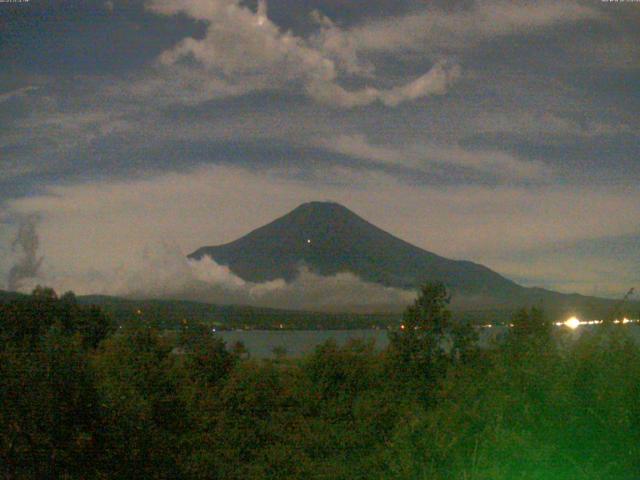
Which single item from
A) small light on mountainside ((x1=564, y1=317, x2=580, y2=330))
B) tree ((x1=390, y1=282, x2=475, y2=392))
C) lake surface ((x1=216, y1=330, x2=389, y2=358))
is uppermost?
small light on mountainside ((x1=564, y1=317, x2=580, y2=330))

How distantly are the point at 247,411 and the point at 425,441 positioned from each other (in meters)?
11.8

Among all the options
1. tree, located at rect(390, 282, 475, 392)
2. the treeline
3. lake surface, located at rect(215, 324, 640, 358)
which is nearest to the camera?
the treeline

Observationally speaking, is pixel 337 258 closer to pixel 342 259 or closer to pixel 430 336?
pixel 342 259

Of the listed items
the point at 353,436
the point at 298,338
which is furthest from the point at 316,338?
the point at 353,436

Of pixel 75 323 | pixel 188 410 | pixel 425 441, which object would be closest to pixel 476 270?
pixel 75 323

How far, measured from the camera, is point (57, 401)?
7.04 meters

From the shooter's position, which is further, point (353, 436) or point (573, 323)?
point (353, 436)

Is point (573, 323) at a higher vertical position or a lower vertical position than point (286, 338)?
higher

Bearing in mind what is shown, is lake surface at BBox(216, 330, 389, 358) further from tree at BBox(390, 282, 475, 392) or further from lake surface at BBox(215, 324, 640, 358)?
tree at BBox(390, 282, 475, 392)

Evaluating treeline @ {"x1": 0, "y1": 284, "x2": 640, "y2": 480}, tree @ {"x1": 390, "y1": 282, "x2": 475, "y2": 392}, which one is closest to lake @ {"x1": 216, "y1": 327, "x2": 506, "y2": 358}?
tree @ {"x1": 390, "y1": 282, "x2": 475, "y2": 392}

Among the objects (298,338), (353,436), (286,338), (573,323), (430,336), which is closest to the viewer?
(573,323)

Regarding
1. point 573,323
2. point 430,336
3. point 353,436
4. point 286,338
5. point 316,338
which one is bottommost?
point 353,436

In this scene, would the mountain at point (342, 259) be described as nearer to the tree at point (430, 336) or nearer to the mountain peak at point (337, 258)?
the mountain peak at point (337, 258)

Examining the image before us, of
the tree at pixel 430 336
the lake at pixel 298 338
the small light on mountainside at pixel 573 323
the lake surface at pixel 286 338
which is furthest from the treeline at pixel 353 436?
the lake surface at pixel 286 338
